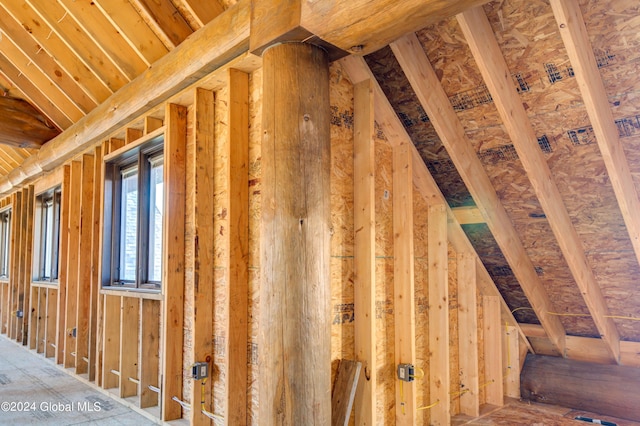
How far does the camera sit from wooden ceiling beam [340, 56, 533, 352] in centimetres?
273

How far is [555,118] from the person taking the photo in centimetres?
253

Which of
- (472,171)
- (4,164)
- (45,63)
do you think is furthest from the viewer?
(4,164)

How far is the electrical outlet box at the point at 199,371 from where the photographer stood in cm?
277

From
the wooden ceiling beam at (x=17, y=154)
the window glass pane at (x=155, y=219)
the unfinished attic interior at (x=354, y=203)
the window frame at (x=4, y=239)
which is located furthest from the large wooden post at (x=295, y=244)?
the window frame at (x=4, y=239)

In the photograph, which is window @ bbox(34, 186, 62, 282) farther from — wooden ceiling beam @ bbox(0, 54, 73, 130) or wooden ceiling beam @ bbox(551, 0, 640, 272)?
wooden ceiling beam @ bbox(551, 0, 640, 272)

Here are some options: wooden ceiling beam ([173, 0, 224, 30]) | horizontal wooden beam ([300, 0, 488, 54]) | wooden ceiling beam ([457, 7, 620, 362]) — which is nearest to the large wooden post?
horizontal wooden beam ([300, 0, 488, 54])

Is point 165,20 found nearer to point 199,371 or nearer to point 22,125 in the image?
point 199,371

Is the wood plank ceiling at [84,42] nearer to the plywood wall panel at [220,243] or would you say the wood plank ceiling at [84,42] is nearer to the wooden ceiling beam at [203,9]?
the wooden ceiling beam at [203,9]

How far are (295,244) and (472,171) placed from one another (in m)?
1.57

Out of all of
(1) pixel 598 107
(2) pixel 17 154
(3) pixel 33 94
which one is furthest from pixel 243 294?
(2) pixel 17 154

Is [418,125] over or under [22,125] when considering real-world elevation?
under

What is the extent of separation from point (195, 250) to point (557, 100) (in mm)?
2399

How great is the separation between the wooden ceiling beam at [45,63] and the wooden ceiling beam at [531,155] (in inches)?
137

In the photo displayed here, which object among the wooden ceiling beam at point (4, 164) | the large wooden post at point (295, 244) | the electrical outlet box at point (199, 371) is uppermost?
the wooden ceiling beam at point (4, 164)
